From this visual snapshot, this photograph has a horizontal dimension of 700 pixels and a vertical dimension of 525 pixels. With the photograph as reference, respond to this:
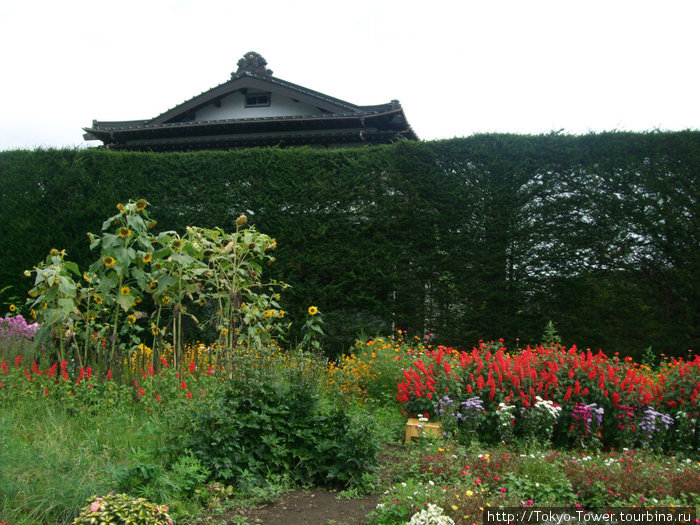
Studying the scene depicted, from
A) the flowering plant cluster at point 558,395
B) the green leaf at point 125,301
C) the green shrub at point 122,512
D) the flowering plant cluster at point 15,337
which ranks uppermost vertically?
the green leaf at point 125,301

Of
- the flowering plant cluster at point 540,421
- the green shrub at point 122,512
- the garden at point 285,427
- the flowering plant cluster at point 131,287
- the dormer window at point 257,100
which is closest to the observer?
the green shrub at point 122,512

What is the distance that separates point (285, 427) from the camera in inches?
132

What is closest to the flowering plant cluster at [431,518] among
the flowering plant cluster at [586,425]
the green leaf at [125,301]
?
the flowering plant cluster at [586,425]

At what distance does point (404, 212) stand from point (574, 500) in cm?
511

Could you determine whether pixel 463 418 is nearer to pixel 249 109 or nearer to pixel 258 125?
pixel 258 125

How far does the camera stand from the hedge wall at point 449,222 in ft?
22.2

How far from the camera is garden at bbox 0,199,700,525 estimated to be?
106 inches

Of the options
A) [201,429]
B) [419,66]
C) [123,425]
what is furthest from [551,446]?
[419,66]

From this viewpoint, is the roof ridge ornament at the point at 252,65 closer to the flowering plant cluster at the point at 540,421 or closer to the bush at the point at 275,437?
the bush at the point at 275,437

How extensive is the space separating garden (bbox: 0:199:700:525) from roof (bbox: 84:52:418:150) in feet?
20.9

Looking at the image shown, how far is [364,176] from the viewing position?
25.1ft

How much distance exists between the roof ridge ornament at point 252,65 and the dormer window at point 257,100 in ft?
1.97

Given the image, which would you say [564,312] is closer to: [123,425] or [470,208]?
[470,208]

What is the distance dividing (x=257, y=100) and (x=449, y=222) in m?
8.30
